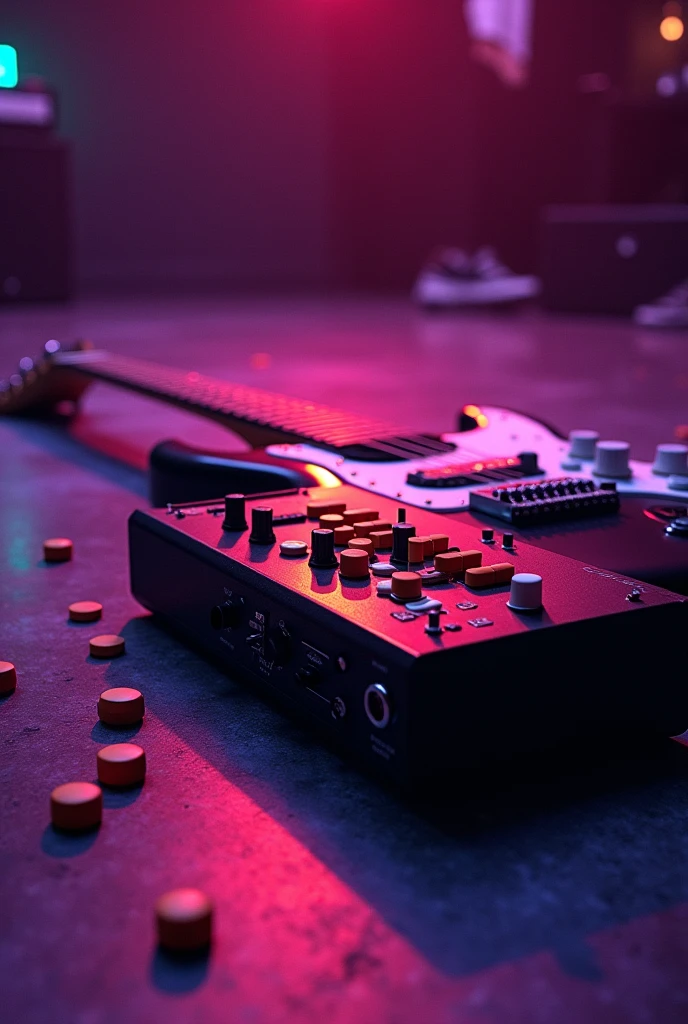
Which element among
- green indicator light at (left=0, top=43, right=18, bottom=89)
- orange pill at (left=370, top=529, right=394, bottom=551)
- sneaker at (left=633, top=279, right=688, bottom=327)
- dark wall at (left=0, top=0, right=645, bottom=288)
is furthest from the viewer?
dark wall at (left=0, top=0, right=645, bottom=288)

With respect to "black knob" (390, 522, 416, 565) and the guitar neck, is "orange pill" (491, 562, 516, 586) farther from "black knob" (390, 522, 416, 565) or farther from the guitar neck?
the guitar neck

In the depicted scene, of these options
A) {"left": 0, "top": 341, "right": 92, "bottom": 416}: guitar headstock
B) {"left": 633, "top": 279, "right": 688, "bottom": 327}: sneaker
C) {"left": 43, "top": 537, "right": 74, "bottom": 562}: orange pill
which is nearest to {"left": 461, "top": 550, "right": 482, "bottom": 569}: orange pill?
{"left": 43, "top": 537, "right": 74, "bottom": 562}: orange pill

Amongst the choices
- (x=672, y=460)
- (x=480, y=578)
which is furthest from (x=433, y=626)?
(x=672, y=460)

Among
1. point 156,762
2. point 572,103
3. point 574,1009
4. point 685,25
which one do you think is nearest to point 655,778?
point 574,1009

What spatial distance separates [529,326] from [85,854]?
14.7 feet

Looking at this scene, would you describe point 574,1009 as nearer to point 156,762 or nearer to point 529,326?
point 156,762

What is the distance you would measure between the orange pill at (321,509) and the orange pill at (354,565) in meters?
0.18

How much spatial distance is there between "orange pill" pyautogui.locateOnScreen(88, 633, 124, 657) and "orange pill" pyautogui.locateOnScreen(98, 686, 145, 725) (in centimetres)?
14

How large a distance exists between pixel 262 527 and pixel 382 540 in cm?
11

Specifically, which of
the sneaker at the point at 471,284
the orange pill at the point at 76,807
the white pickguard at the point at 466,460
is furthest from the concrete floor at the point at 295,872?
the sneaker at the point at 471,284

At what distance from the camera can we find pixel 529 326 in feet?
16.2

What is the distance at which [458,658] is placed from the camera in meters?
0.72

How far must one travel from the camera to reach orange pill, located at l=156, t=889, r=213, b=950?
24.0 inches

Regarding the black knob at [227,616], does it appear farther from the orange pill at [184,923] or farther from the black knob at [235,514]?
the orange pill at [184,923]
